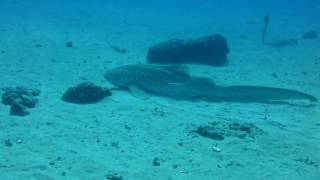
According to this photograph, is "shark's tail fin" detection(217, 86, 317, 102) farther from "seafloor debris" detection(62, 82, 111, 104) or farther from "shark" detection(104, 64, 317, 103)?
"seafloor debris" detection(62, 82, 111, 104)

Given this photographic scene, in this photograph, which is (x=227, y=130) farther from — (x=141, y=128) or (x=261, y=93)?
(x=261, y=93)

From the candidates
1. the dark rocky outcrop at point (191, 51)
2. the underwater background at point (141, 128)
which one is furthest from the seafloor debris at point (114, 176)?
the dark rocky outcrop at point (191, 51)

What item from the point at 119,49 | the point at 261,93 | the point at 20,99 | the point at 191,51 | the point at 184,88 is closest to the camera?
the point at 20,99

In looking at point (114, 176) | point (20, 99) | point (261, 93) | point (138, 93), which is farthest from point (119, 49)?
point (114, 176)

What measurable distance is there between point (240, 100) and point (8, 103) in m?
6.22

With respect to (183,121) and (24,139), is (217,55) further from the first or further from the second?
(24,139)

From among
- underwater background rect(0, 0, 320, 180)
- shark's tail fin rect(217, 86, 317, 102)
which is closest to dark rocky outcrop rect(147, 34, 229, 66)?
underwater background rect(0, 0, 320, 180)

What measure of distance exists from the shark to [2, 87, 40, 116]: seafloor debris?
2719 millimetres

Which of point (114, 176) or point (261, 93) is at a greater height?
point (261, 93)

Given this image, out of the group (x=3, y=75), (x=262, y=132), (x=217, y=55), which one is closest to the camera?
(x=262, y=132)

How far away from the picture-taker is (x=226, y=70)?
16562 mm

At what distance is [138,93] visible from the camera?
38.7 ft

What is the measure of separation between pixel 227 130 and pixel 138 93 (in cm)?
347

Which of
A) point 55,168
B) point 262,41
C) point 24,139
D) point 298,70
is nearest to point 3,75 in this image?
point 24,139
